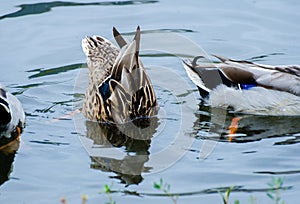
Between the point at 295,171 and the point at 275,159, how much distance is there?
41cm

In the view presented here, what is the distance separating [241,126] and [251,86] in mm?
521

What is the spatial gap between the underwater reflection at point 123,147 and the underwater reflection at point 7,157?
813mm

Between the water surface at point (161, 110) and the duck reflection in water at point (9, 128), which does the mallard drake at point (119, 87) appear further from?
the duck reflection in water at point (9, 128)

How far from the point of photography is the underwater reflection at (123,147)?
7930 millimetres

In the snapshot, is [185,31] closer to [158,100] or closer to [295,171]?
[158,100]

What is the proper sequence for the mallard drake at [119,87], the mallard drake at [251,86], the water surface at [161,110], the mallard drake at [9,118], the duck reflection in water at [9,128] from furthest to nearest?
the mallard drake at [251,86] < the mallard drake at [119,87] < the mallard drake at [9,118] < the duck reflection in water at [9,128] < the water surface at [161,110]

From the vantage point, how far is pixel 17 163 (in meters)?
8.08

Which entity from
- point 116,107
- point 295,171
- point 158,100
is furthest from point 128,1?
point 295,171

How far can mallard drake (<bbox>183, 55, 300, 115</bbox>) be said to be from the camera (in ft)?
30.7

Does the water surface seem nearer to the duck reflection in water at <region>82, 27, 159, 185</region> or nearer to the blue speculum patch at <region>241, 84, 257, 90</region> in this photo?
the duck reflection in water at <region>82, 27, 159, 185</region>

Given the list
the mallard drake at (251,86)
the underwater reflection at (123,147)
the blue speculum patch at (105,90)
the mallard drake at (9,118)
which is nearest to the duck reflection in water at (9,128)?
the mallard drake at (9,118)

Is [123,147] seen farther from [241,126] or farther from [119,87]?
[241,126]

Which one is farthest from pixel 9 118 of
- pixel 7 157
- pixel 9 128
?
pixel 7 157

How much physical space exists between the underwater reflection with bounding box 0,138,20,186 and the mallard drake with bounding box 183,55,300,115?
8.03 feet
